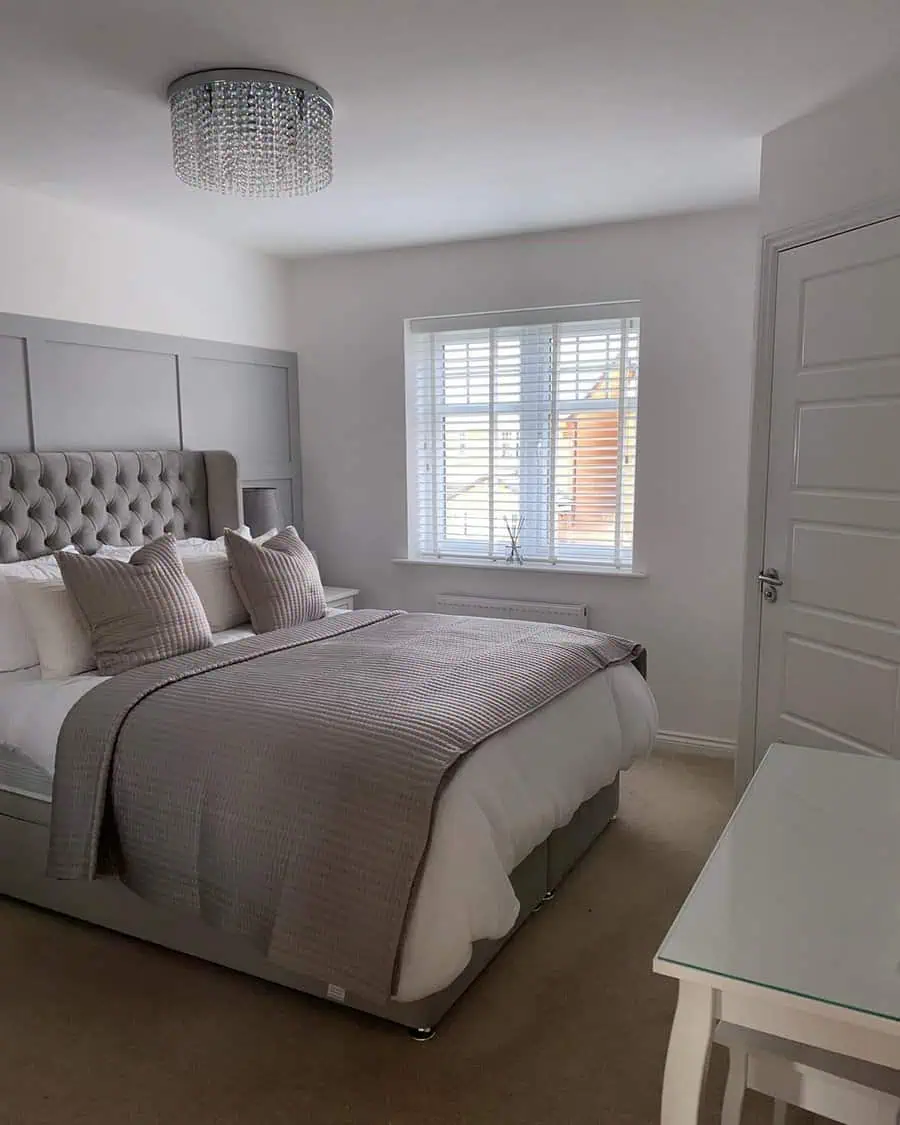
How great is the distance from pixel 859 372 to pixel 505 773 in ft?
5.79

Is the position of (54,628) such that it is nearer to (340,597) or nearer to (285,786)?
(285,786)

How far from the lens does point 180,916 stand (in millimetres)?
2443

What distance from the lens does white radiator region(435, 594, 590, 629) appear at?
438 centimetres

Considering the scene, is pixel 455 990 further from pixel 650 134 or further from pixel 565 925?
pixel 650 134

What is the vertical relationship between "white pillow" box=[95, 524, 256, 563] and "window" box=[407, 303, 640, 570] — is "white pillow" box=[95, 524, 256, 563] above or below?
below

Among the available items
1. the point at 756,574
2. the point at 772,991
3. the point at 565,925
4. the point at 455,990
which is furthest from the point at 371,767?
the point at 756,574

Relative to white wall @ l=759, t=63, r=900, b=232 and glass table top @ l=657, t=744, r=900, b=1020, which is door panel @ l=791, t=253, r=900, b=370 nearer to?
white wall @ l=759, t=63, r=900, b=232

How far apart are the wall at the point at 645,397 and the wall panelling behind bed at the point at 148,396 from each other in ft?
1.11

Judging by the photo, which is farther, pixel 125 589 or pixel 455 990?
pixel 125 589

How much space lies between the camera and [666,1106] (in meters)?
1.12

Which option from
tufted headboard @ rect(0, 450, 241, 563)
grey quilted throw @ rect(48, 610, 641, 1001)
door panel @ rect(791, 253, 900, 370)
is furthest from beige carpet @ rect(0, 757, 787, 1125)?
door panel @ rect(791, 253, 900, 370)

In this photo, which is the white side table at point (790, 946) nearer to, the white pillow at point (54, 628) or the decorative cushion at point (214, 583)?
the white pillow at point (54, 628)

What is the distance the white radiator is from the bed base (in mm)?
1511

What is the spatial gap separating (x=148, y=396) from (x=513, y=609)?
209cm
